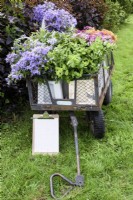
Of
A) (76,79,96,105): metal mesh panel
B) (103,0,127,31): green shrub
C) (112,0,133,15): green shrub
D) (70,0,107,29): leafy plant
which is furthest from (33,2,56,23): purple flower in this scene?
(112,0,133,15): green shrub

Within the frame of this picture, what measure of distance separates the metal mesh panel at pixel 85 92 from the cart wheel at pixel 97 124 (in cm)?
19

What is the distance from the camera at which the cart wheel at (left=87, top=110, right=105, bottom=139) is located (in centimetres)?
295

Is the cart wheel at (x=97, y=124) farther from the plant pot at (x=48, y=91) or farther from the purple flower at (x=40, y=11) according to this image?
the purple flower at (x=40, y=11)

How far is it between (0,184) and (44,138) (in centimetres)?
56

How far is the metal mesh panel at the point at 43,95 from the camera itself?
2.79m

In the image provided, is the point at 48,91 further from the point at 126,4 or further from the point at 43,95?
the point at 126,4

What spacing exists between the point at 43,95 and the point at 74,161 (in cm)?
65

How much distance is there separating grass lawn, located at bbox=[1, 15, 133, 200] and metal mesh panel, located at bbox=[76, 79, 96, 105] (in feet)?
1.60

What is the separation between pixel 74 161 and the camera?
2.81 meters

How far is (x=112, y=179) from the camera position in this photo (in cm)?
259

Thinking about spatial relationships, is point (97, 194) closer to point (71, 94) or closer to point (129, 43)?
point (71, 94)

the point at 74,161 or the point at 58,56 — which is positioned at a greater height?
the point at 58,56

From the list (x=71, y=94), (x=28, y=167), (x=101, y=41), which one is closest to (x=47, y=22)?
(x=101, y=41)

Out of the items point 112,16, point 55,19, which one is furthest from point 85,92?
point 112,16
